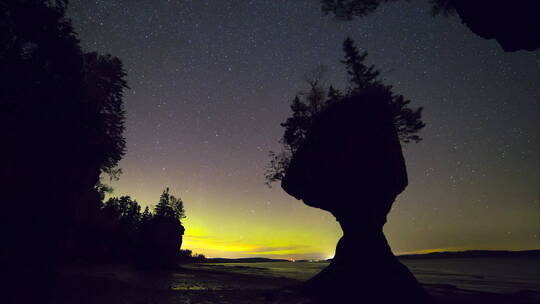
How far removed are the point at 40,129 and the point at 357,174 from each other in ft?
57.9

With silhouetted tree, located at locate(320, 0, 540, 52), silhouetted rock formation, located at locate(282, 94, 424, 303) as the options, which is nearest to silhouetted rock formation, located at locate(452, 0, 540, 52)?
silhouetted tree, located at locate(320, 0, 540, 52)

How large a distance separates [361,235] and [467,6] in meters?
13.2

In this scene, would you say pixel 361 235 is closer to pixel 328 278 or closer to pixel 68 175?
pixel 328 278

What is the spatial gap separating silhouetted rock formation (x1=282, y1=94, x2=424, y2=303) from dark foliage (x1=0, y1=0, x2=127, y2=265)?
1418 cm

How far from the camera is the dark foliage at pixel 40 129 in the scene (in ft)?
34.1

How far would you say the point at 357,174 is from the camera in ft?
51.3

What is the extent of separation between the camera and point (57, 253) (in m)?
18.6

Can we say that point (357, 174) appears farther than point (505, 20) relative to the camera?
Yes

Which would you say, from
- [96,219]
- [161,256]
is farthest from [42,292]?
[161,256]

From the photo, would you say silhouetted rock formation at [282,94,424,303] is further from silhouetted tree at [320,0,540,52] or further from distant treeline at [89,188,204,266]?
distant treeline at [89,188,204,266]

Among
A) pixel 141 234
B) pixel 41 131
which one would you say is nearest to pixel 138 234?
pixel 141 234

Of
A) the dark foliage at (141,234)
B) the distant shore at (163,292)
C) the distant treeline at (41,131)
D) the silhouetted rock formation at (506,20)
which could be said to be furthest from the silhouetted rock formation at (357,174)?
the dark foliage at (141,234)

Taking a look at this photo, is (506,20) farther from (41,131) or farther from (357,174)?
(41,131)

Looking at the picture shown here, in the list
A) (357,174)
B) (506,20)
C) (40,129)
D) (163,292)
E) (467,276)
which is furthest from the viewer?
(467,276)
